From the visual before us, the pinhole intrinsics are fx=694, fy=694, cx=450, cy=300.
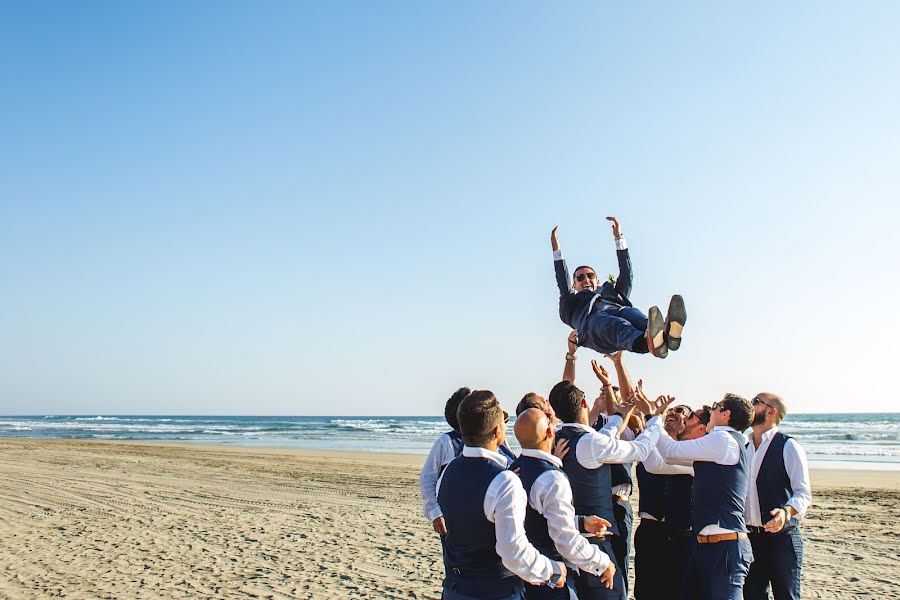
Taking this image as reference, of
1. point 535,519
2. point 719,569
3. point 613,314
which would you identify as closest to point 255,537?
point 613,314

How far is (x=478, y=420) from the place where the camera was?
3.36 meters

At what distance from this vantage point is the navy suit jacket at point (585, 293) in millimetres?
5457

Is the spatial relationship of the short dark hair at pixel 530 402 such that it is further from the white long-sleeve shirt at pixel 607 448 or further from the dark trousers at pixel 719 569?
the dark trousers at pixel 719 569

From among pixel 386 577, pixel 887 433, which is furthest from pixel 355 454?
pixel 887 433

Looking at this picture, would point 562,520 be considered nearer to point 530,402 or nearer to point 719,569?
point 530,402

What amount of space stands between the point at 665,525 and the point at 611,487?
841 mm

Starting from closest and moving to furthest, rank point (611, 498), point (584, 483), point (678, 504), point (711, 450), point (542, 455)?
point (542, 455)
point (584, 483)
point (711, 450)
point (611, 498)
point (678, 504)

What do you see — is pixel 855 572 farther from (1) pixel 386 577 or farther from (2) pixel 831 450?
(2) pixel 831 450

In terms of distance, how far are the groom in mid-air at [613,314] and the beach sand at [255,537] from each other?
3.39 meters

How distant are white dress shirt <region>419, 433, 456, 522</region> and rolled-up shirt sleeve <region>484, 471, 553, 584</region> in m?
1.84

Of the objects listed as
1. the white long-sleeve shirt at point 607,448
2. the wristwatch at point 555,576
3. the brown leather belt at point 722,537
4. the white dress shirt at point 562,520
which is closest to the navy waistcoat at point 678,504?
the brown leather belt at point 722,537

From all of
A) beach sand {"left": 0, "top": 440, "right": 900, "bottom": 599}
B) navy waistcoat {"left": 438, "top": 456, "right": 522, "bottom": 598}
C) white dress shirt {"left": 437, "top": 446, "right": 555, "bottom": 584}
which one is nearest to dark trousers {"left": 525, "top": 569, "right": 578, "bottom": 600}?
navy waistcoat {"left": 438, "top": 456, "right": 522, "bottom": 598}

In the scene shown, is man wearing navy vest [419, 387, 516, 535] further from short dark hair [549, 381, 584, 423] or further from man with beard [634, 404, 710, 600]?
man with beard [634, 404, 710, 600]

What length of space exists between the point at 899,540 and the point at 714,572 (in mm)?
6974
